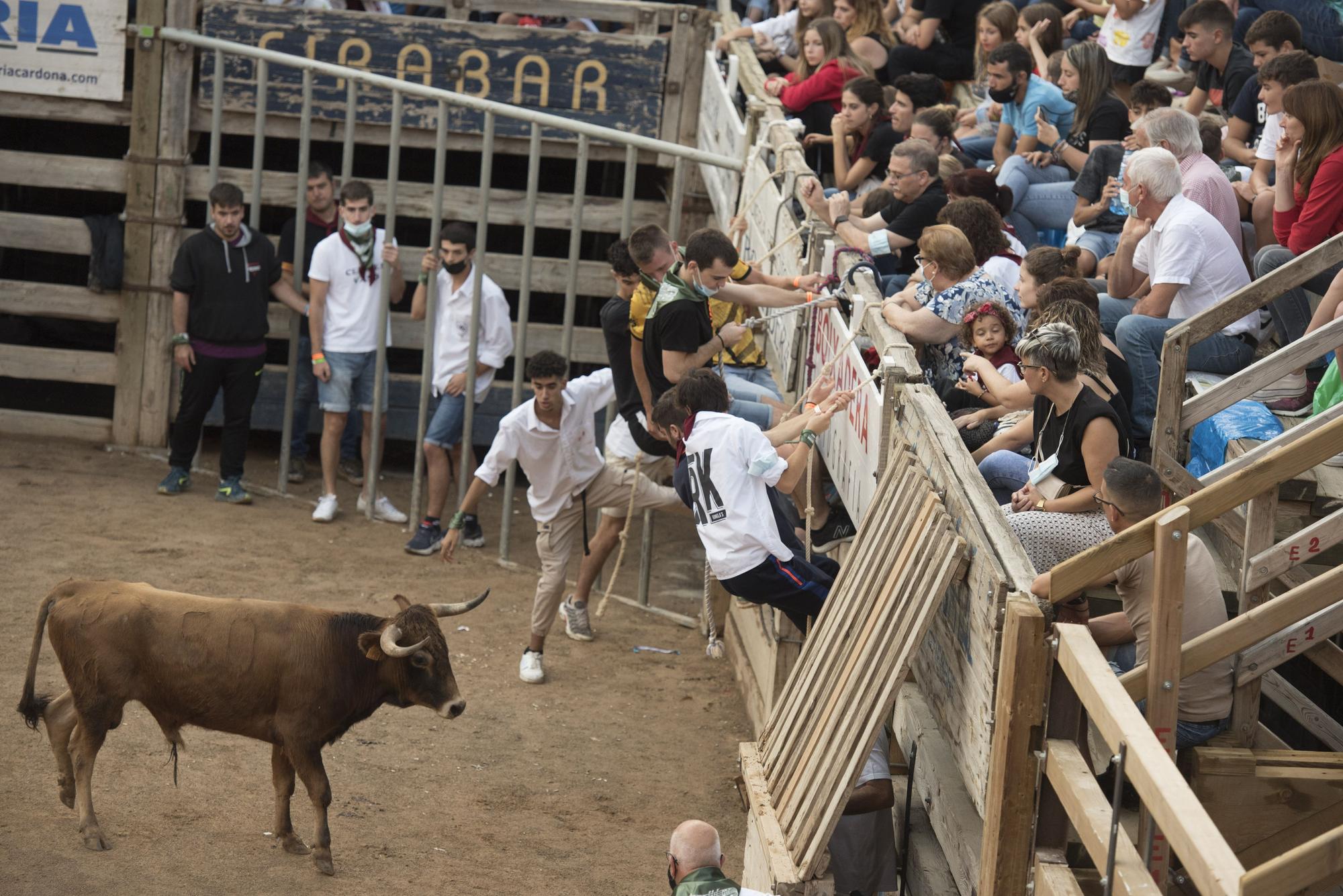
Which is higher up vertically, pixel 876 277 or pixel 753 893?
pixel 876 277

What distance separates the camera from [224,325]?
37.7 feet

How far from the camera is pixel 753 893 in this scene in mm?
4430

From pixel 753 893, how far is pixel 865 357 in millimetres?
3111

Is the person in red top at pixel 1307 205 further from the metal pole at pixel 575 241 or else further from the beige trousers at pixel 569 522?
the metal pole at pixel 575 241

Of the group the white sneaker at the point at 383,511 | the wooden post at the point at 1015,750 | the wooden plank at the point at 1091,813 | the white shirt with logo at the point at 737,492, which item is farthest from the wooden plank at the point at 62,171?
the wooden plank at the point at 1091,813

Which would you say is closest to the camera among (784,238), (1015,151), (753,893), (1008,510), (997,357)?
(753,893)

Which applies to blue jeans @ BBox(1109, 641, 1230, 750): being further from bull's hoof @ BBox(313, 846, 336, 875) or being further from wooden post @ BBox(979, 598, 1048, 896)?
bull's hoof @ BBox(313, 846, 336, 875)

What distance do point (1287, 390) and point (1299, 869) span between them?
3759 millimetres

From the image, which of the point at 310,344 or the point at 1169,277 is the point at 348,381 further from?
the point at 1169,277

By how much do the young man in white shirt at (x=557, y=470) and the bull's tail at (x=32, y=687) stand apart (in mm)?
2522

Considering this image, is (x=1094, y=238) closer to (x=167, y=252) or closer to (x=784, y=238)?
(x=784, y=238)

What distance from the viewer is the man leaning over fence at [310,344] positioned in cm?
1176

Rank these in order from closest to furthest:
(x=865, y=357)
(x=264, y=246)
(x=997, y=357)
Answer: (x=997, y=357) → (x=865, y=357) → (x=264, y=246)

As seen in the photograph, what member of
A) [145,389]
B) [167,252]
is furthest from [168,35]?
[145,389]
